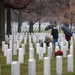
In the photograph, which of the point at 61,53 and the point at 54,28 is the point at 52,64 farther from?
the point at 54,28

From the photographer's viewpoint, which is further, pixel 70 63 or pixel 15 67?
pixel 70 63

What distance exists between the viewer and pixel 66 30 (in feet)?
61.6

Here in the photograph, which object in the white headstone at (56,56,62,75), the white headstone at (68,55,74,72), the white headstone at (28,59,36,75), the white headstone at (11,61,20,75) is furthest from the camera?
the white headstone at (68,55,74,72)

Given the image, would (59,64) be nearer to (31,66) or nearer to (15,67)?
(31,66)

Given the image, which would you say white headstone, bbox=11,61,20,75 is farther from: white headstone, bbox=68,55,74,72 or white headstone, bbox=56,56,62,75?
white headstone, bbox=68,55,74,72

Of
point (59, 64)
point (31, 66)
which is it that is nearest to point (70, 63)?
point (59, 64)

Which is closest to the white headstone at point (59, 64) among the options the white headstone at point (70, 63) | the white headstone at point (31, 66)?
the white headstone at point (70, 63)

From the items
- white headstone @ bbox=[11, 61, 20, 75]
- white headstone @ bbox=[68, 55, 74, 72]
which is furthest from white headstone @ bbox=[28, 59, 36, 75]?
white headstone @ bbox=[68, 55, 74, 72]

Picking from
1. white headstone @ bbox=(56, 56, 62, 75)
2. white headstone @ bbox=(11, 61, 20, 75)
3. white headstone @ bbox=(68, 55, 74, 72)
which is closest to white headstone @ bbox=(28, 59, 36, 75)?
white headstone @ bbox=(11, 61, 20, 75)

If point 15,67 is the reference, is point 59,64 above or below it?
below

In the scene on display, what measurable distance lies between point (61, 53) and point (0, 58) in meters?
2.80

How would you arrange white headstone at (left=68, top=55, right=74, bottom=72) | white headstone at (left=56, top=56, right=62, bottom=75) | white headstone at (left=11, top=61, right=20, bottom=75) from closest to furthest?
white headstone at (left=11, top=61, right=20, bottom=75) → white headstone at (left=56, top=56, right=62, bottom=75) → white headstone at (left=68, top=55, right=74, bottom=72)

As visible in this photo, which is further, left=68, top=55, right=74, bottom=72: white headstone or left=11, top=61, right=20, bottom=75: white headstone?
left=68, top=55, right=74, bottom=72: white headstone

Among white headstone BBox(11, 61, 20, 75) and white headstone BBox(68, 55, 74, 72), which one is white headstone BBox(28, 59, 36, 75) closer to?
white headstone BBox(11, 61, 20, 75)
